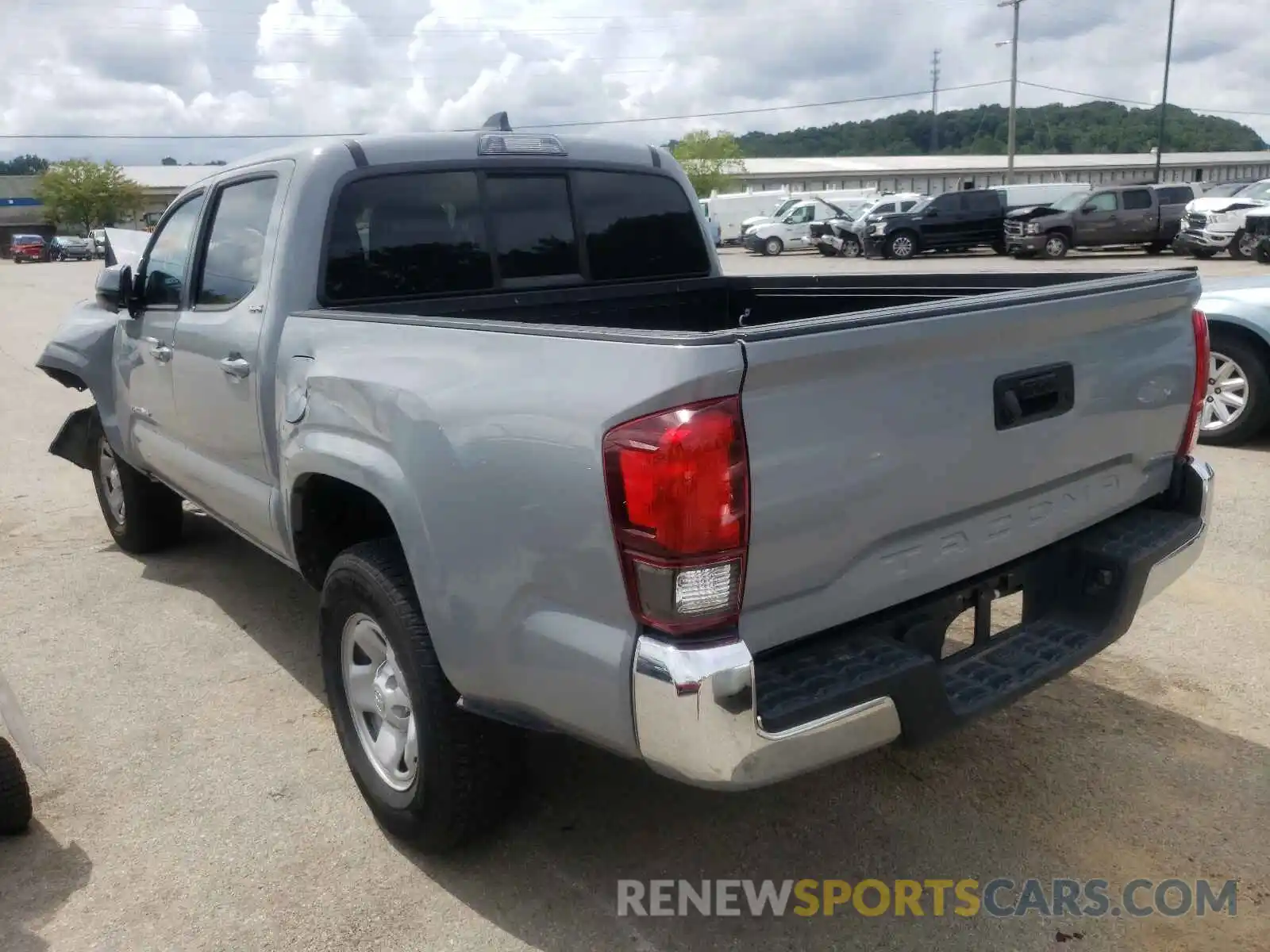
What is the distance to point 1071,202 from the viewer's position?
26750mm

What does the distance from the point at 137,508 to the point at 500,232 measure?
115 inches

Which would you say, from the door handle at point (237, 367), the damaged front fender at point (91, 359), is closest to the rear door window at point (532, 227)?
the door handle at point (237, 367)

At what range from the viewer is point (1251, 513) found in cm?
580

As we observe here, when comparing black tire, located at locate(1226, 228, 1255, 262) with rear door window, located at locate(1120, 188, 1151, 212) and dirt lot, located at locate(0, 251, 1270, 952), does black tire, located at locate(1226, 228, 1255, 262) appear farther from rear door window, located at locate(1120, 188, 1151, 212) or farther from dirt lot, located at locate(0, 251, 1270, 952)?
dirt lot, located at locate(0, 251, 1270, 952)

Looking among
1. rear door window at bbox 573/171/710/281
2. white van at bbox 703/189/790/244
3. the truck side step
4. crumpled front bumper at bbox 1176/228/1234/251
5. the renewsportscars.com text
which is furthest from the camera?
white van at bbox 703/189/790/244

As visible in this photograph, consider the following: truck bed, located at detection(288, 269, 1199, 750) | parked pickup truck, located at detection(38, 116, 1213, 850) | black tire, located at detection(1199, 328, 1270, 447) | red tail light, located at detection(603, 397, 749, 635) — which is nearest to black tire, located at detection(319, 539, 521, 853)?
parked pickup truck, located at detection(38, 116, 1213, 850)

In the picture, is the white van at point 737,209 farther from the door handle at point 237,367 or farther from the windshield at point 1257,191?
the door handle at point 237,367

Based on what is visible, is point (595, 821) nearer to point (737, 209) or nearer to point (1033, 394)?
point (1033, 394)

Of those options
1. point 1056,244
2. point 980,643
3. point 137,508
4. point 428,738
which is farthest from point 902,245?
point 428,738

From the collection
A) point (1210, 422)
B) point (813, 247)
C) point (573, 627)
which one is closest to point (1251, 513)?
point (1210, 422)

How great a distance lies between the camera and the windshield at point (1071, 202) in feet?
86.8

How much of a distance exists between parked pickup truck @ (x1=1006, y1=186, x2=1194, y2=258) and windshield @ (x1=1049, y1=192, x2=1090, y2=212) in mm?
21

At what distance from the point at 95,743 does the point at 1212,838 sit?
11.8 feet

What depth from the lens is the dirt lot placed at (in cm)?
275
